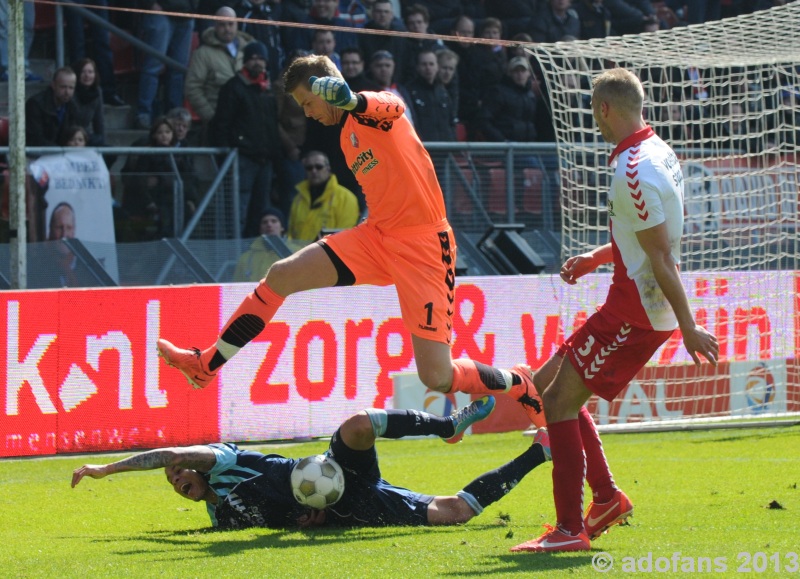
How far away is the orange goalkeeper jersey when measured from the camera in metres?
7.00

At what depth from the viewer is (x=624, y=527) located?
20.6ft

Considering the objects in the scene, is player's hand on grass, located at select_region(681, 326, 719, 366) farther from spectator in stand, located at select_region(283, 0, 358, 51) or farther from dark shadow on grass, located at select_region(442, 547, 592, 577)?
spectator in stand, located at select_region(283, 0, 358, 51)

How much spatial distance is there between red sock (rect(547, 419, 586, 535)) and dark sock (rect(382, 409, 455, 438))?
96cm

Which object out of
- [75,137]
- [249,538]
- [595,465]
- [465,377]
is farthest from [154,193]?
[595,465]

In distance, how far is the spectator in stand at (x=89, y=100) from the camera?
12773mm

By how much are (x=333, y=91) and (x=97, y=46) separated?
816cm

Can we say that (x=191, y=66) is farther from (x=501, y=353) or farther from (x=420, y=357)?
(x=420, y=357)

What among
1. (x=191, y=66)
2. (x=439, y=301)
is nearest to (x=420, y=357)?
(x=439, y=301)

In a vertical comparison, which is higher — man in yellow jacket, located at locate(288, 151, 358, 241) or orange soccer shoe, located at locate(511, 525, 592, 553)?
man in yellow jacket, located at locate(288, 151, 358, 241)

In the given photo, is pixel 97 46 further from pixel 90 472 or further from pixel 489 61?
pixel 90 472

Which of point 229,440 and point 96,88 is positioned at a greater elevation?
point 96,88

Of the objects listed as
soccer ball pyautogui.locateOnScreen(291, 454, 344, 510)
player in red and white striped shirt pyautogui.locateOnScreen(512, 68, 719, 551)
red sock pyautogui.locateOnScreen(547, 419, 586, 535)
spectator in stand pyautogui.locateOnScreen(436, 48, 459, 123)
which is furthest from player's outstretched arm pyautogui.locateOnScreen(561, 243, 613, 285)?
spectator in stand pyautogui.locateOnScreen(436, 48, 459, 123)

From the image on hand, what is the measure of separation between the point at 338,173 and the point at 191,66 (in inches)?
77.4

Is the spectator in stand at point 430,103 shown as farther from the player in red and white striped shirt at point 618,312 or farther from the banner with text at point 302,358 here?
the player in red and white striped shirt at point 618,312
